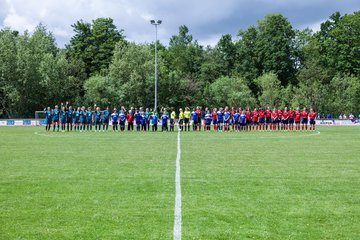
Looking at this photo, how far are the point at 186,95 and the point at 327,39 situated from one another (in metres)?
32.6

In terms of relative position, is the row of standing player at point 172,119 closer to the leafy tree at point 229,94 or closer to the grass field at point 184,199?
the grass field at point 184,199

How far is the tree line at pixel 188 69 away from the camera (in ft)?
201

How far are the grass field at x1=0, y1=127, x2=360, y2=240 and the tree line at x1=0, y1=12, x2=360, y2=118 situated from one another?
48.9 meters

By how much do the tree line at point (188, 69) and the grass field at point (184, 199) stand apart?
48.9 m

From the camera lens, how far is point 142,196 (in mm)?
8320

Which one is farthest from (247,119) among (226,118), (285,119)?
(285,119)

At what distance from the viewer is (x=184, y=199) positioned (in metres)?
8.07

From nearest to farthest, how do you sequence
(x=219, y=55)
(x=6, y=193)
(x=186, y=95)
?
(x=6, y=193)
(x=186, y=95)
(x=219, y=55)

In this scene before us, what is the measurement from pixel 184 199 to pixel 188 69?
86483mm

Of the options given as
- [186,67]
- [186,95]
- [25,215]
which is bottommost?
[25,215]

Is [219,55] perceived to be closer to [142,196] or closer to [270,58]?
[270,58]

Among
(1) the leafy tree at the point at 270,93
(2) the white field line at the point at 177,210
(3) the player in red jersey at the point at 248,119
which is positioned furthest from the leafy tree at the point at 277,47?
(2) the white field line at the point at 177,210

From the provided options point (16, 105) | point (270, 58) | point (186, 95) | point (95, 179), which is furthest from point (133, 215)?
point (270, 58)

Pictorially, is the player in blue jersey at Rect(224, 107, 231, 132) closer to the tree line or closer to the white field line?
the white field line
